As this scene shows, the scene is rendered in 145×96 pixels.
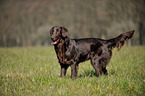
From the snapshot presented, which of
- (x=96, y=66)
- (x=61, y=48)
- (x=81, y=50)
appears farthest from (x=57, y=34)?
(x=96, y=66)

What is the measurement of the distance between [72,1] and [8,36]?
33.9 meters

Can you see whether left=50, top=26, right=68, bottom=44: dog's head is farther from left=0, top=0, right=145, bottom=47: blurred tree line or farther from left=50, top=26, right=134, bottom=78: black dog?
left=0, top=0, right=145, bottom=47: blurred tree line

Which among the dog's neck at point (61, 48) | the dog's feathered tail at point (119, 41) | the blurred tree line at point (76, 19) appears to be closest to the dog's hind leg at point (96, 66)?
the dog's feathered tail at point (119, 41)

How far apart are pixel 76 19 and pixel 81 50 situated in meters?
34.2

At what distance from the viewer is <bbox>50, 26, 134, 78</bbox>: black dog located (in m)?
4.14

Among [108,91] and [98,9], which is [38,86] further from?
[98,9]

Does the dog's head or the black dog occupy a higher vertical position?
the dog's head

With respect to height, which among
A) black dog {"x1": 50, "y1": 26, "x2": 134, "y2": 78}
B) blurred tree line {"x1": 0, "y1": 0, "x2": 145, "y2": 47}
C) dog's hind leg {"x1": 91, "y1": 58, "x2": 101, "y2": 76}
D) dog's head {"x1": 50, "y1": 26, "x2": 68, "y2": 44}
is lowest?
dog's hind leg {"x1": 91, "y1": 58, "x2": 101, "y2": 76}

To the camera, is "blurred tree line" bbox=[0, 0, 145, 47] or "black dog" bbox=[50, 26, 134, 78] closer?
"black dog" bbox=[50, 26, 134, 78]

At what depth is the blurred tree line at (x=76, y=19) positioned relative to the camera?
28.4 meters

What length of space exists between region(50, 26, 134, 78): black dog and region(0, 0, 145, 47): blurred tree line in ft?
78.6

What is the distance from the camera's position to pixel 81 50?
4.48 meters

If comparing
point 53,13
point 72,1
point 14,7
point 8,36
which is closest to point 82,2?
point 72,1

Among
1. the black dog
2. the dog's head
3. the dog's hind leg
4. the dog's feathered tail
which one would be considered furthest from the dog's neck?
the dog's feathered tail
